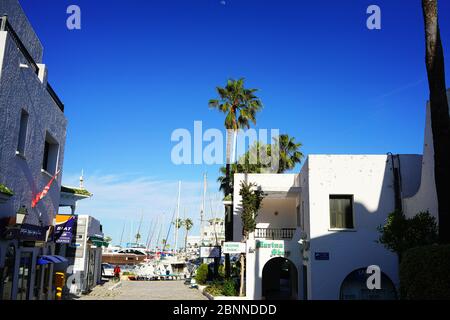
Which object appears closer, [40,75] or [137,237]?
[40,75]

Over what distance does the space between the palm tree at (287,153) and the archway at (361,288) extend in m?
20.7

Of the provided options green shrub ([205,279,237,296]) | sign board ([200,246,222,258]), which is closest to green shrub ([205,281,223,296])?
green shrub ([205,279,237,296])

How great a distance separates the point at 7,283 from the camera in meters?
13.6

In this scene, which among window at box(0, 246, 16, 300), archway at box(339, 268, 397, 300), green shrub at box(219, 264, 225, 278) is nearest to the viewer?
window at box(0, 246, 16, 300)

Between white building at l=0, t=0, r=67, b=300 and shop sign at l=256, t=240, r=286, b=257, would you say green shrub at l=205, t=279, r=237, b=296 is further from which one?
white building at l=0, t=0, r=67, b=300

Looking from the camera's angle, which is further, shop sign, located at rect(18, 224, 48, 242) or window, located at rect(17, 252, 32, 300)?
window, located at rect(17, 252, 32, 300)

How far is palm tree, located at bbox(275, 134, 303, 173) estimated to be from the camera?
133 ft

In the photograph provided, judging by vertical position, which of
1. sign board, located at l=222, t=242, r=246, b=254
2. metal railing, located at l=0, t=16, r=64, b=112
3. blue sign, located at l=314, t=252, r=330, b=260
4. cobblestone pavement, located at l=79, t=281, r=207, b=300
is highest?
metal railing, located at l=0, t=16, r=64, b=112

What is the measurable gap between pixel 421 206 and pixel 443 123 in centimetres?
573

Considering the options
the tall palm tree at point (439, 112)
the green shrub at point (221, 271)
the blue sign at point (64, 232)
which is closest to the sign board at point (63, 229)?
the blue sign at point (64, 232)

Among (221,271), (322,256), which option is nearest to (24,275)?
(322,256)

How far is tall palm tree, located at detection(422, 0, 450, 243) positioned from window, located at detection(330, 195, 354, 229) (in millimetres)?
8142
